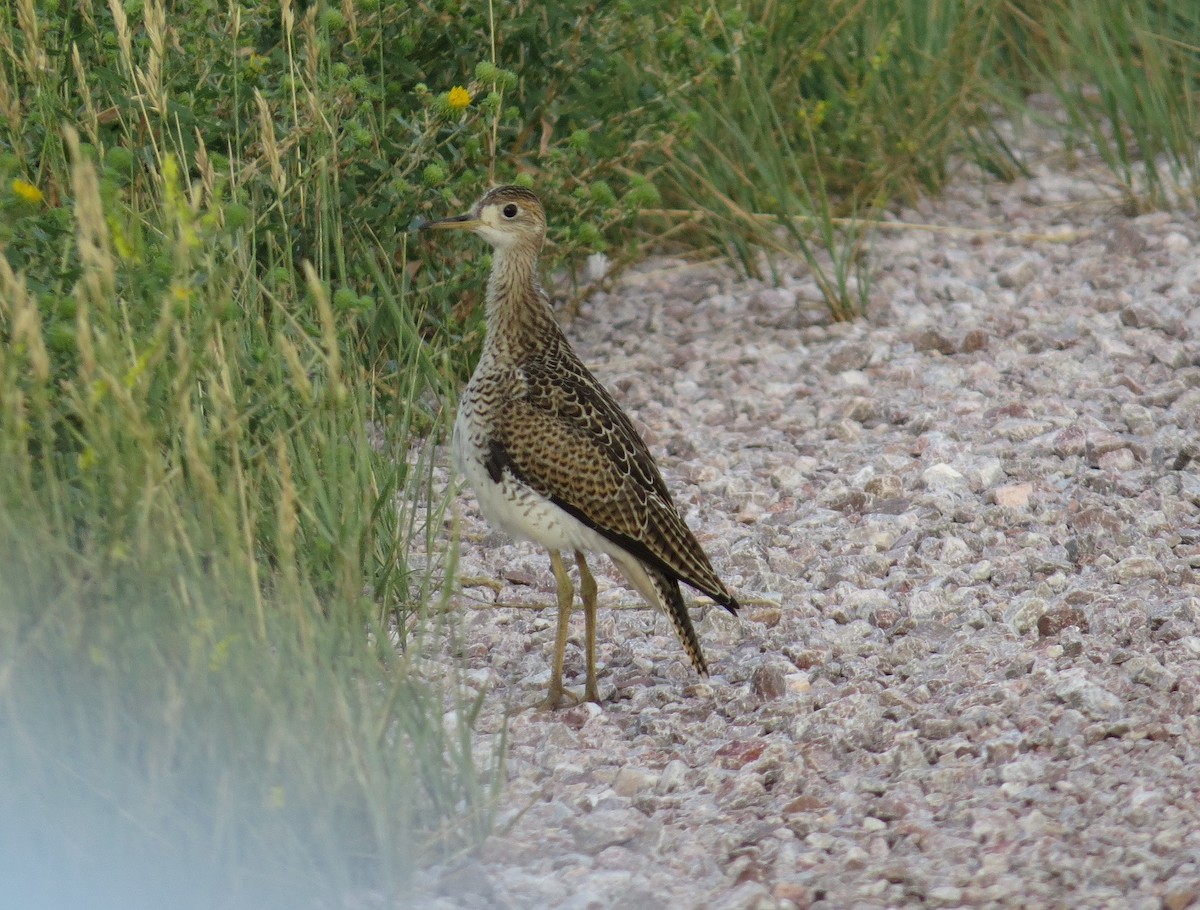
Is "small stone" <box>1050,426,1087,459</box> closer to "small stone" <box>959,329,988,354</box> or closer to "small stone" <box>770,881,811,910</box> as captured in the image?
"small stone" <box>959,329,988,354</box>

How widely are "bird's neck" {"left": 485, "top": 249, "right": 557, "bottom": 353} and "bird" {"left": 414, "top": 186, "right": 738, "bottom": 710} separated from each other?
61mm

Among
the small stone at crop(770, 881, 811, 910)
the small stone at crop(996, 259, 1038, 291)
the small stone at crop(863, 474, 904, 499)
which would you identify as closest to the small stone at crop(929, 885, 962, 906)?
the small stone at crop(770, 881, 811, 910)

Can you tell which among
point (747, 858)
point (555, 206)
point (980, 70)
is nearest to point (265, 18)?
point (555, 206)

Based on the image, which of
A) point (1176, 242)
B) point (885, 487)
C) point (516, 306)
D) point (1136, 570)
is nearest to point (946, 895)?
point (1136, 570)

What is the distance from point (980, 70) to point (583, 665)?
464cm

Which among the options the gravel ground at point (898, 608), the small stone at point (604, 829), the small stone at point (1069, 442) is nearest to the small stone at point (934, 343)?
the gravel ground at point (898, 608)

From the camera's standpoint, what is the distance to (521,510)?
13.8 feet

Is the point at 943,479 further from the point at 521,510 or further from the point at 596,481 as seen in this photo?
the point at 521,510

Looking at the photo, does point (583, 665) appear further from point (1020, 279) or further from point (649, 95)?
point (1020, 279)

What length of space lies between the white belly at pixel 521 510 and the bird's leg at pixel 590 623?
0.42ft

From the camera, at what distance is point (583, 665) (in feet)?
15.0

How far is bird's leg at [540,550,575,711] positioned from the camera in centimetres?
422

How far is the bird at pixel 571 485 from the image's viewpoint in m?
4.18

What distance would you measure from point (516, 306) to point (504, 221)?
0.87 feet
